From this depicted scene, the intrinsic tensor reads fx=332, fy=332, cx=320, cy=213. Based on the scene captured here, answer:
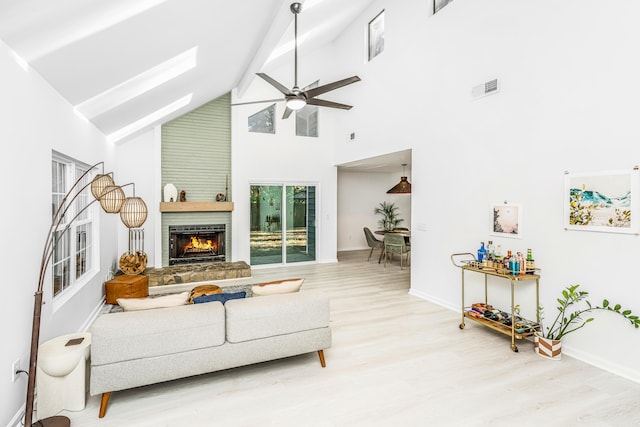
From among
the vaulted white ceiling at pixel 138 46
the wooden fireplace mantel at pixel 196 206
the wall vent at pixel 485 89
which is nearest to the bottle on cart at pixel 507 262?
the wall vent at pixel 485 89

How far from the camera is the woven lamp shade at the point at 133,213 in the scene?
12.2ft

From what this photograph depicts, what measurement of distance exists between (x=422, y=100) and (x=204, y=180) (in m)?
4.79

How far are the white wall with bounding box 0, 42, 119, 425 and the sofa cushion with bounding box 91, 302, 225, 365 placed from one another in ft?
1.66

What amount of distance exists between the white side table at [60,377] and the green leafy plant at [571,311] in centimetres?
415

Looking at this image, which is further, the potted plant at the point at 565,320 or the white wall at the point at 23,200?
the potted plant at the point at 565,320

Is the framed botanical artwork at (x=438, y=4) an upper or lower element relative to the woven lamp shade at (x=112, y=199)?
upper

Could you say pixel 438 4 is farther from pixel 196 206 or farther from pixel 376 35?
pixel 196 206

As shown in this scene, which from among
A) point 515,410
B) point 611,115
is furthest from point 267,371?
point 611,115

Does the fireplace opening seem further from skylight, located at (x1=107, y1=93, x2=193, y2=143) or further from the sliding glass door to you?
skylight, located at (x1=107, y1=93, x2=193, y2=143)

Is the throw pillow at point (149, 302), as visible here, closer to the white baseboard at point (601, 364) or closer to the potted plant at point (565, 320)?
the potted plant at point (565, 320)

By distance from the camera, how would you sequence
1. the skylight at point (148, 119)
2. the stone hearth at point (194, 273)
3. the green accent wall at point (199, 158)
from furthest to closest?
the green accent wall at point (199, 158), the stone hearth at point (194, 273), the skylight at point (148, 119)

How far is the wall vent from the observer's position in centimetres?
404

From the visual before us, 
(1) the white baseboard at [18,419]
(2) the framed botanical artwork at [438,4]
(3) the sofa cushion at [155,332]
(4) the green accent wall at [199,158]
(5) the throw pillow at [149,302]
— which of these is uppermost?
(2) the framed botanical artwork at [438,4]

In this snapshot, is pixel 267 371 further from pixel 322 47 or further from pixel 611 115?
pixel 322 47
